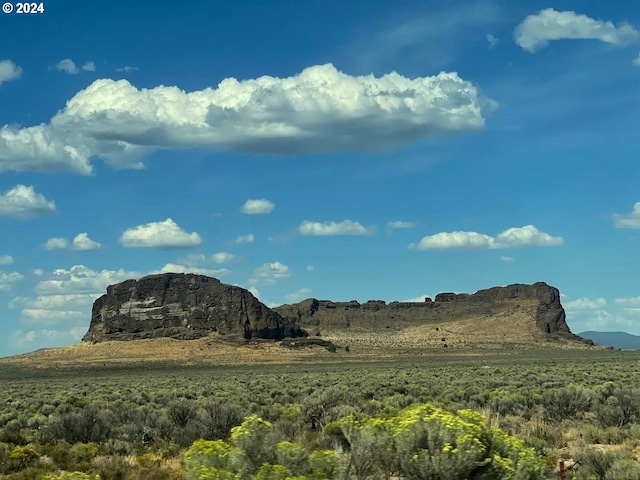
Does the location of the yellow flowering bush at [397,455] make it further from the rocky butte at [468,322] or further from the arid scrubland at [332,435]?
the rocky butte at [468,322]

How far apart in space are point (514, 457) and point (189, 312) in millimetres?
150861

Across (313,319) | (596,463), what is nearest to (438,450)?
(596,463)

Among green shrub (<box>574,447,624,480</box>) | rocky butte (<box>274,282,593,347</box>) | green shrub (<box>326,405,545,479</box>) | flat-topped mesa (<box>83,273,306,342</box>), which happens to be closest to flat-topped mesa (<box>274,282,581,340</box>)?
rocky butte (<box>274,282,593,347</box>)

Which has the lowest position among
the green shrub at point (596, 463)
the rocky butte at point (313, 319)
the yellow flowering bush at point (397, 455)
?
the green shrub at point (596, 463)

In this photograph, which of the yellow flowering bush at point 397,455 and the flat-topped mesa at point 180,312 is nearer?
the yellow flowering bush at point 397,455

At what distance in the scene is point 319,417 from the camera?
20.1m

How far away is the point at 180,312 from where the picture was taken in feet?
515

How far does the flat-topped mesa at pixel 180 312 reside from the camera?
147375mm

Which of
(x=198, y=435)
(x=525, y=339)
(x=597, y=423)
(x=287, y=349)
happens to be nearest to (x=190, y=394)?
(x=198, y=435)

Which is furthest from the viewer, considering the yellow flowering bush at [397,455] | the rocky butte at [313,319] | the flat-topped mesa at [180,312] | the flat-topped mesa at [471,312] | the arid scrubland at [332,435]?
the flat-topped mesa at [471,312]

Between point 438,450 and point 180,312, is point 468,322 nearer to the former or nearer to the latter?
point 180,312

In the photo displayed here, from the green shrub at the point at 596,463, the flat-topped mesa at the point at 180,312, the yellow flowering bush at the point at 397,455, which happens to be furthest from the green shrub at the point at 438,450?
the flat-topped mesa at the point at 180,312

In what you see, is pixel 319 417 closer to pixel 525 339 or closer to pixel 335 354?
pixel 335 354

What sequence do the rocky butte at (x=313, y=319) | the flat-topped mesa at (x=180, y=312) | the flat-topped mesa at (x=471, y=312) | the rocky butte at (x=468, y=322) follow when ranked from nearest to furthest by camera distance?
the flat-topped mesa at (x=180, y=312) → the rocky butte at (x=313, y=319) → the rocky butte at (x=468, y=322) → the flat-topped mesa at (x=471, y=312)
